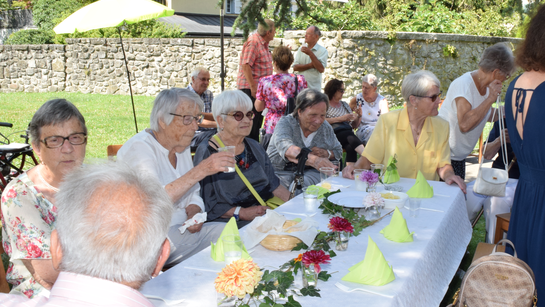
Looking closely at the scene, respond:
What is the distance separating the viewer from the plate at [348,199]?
2.32m

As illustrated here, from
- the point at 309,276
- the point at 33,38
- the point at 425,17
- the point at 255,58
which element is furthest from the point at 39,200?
the point at 33,38

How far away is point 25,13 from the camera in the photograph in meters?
25.8

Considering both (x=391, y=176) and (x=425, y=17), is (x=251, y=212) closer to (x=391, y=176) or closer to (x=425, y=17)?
(x=391, y=176)

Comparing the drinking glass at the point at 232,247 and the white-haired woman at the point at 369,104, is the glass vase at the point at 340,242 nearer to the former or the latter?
the drinking glass at the point at 232,247

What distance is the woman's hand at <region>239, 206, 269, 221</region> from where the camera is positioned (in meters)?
2.84

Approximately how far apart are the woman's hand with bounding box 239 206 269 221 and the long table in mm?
372

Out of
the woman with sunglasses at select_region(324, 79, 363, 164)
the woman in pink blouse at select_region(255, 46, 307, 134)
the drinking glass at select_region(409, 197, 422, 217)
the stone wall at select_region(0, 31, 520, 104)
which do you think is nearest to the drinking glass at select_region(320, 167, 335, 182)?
the drinking glass at select_region(409, 197, 422, 217)

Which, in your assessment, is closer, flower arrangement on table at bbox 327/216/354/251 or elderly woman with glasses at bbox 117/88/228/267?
flower arrangement on table at bbox 327/216/354/251

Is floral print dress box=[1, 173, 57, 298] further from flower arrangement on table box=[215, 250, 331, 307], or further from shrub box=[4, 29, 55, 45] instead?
shrub box=[4, 29, 55, 45]

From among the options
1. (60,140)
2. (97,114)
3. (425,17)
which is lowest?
(97,114)

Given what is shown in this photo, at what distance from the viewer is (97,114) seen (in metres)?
10.9

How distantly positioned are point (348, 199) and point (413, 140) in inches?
43.2

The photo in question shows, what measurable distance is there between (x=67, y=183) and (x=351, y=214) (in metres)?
1.40

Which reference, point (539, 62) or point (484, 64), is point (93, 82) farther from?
point (539, 62)
